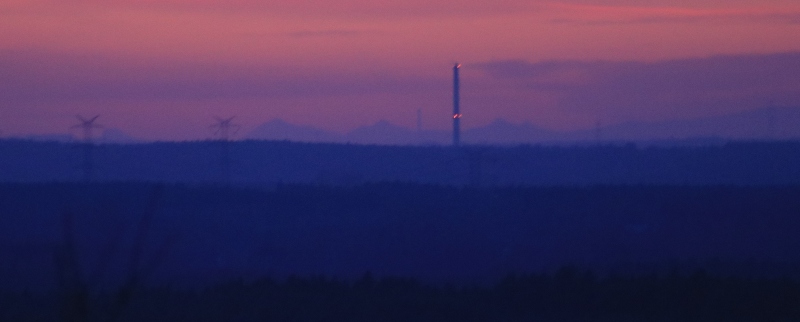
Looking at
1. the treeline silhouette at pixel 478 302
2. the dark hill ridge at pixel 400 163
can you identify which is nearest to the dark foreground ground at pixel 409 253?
the treeline silhouette at pixel 478 302

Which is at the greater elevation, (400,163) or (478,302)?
(400,163)

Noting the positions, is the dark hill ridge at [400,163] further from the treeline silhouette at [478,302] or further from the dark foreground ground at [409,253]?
the treeline silhouette at [478,302]

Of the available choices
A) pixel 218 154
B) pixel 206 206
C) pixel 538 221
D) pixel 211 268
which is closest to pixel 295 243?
pixel 211 268

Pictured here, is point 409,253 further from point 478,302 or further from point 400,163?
point 400,163

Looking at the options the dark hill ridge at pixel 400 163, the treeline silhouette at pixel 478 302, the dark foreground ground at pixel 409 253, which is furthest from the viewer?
the dark hill ridge at pixel 400 163

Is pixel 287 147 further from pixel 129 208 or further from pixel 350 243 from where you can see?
pixel 350 243

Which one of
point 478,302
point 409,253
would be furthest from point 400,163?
point 478,302
